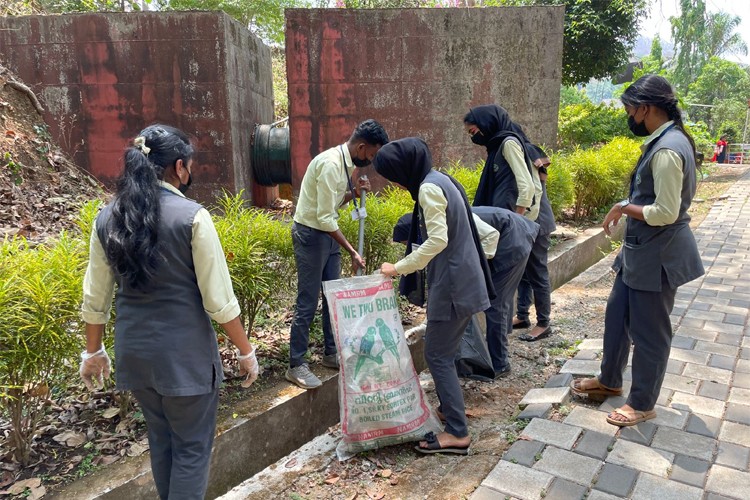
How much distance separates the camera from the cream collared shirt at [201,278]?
1943mm

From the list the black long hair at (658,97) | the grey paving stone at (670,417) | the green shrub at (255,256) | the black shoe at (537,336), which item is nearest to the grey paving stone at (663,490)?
the grey paving stone at (670,417)

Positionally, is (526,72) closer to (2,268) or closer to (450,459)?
(450,459)

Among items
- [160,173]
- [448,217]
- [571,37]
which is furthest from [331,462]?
[571,37]

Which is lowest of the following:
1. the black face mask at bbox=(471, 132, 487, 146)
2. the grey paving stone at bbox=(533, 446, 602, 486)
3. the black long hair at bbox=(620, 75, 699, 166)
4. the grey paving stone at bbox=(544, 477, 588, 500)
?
the grey paving stone at bbox=(544, 477, 588, 500)

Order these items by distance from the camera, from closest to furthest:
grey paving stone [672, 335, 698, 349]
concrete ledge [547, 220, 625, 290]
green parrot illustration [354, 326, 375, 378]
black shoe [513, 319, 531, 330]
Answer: green parrot illustration [354, 326, 375, 378], grey paving stone [672, 335, 698, 349], black shoe [513, 319, 531, 330], concrete ledge [547, 220, 625, 290]

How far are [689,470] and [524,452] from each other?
771 millimetres

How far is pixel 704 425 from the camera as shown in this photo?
297cm

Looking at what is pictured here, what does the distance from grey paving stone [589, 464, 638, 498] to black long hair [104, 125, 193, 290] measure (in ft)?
7.21

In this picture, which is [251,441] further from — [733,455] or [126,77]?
[126,77]

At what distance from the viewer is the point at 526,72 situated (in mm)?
8992

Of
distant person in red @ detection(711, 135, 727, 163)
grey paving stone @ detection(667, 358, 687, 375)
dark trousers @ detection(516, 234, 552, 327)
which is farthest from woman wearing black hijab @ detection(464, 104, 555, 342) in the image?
distant person in red @ detection(711, 135, 727, 163)

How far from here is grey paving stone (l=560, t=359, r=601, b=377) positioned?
144 inches

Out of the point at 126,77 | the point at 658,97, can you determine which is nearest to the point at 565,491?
the point at 658,97

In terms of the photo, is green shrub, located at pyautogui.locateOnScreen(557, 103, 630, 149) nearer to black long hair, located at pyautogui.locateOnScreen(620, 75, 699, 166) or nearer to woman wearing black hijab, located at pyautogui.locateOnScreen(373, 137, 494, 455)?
black long hair, located at pyautogui.locateOnScreen(620, 75, 699, 166)
